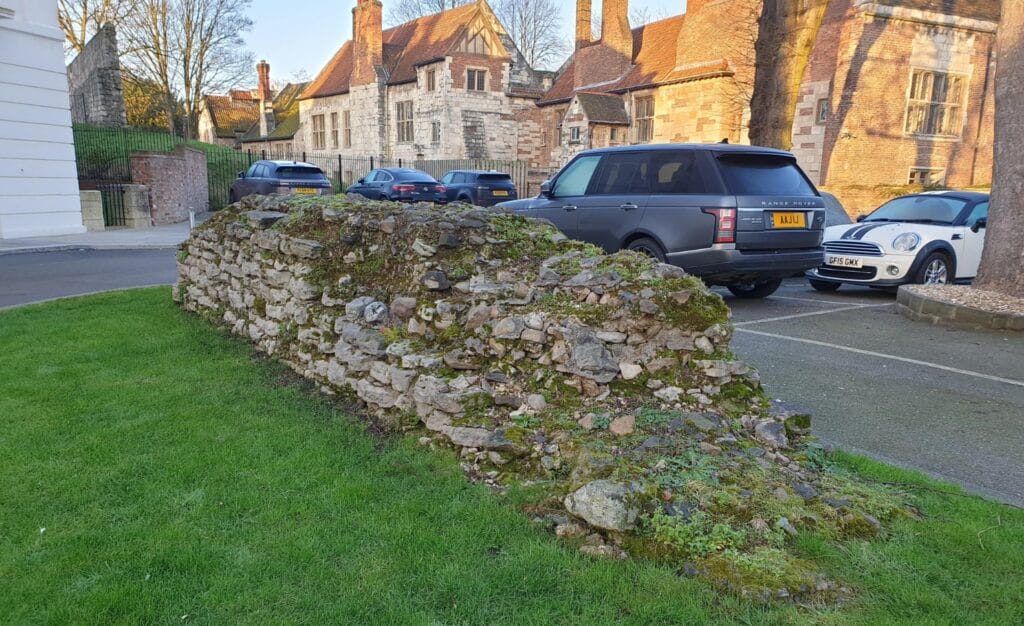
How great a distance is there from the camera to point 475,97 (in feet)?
135

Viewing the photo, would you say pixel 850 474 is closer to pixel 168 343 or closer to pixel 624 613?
pixel 624 613

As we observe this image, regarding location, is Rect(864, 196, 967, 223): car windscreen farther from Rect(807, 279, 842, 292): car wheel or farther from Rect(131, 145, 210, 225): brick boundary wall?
Rect(131, 145, 210, 225): brick boundary wall

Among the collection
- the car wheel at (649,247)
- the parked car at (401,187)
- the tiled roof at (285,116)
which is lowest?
the car wheel at (649,247)

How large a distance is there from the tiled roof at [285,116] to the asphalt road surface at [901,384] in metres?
50.8

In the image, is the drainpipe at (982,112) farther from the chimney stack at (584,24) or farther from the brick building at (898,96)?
the chimney stack at (584,24)

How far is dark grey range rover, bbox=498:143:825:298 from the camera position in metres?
8.37

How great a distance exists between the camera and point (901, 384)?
19.7ft

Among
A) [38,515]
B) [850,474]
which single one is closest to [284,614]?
[38,515]

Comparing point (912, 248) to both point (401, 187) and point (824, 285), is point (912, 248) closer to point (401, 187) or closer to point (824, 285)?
point (824, 285)

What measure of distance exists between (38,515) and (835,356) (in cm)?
669

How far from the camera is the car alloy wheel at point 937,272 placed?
10641mm

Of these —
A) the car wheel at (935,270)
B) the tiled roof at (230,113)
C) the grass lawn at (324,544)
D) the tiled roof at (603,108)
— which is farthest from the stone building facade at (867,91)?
the tiled roof at (230,113)

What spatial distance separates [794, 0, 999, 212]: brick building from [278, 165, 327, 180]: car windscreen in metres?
17.8

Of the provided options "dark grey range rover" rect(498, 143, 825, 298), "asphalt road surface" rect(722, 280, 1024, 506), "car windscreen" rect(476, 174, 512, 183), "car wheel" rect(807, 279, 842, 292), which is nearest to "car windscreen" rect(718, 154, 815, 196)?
"dark grey range rover" rect(498, 143, 825, 298)
